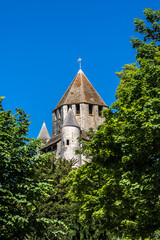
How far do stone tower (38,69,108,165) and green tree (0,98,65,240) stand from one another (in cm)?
3517

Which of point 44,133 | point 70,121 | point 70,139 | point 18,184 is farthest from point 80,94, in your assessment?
point 18,184

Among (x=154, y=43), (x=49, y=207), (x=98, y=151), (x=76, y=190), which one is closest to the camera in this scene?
(x=154, y=43)

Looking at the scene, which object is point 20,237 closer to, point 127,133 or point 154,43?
point 127,133

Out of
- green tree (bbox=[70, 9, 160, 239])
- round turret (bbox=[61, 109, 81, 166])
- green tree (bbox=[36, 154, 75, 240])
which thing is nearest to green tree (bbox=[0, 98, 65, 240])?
green tree (bbox=[70, 9, 160, 239])

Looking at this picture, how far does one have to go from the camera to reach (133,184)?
1023cm

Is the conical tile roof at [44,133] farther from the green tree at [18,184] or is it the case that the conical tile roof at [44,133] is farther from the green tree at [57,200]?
the green tree at [18,184]

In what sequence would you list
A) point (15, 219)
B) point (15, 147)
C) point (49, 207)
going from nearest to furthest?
point (15, 219), point (15, 147), point (49, 207)

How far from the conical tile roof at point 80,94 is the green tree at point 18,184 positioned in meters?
43.5

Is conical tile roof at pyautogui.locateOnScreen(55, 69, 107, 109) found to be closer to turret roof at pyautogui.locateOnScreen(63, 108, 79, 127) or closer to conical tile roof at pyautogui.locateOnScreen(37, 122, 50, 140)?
turret roof at pyautogui.locateOnScreen(63, 108, 79, 127)

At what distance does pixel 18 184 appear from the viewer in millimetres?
10539

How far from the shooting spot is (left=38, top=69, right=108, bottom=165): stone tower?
158 ft

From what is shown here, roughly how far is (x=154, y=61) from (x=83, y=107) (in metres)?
42.8

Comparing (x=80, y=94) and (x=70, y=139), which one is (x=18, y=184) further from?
(x=80, y=94)

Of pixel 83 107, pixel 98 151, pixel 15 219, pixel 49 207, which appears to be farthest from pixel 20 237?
pixel 83 107
